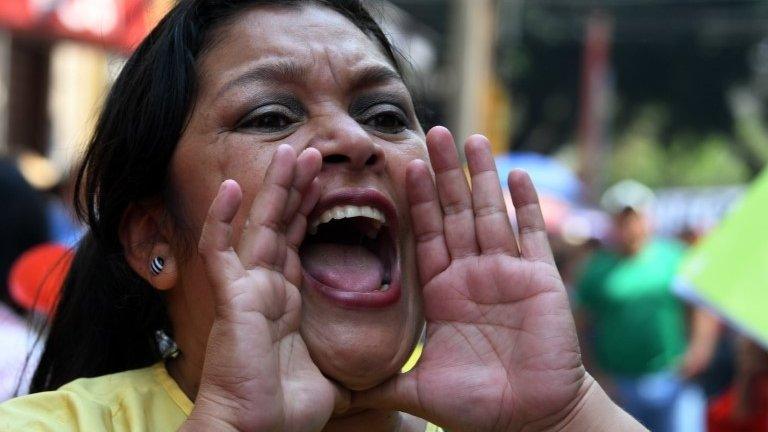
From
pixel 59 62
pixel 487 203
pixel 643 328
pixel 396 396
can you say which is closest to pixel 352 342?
pixel 396 396

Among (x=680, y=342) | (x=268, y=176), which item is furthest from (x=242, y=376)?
(x=680, y=342)

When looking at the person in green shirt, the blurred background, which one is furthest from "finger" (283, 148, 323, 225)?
the person in green shirt

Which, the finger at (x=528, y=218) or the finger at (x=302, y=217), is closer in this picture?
the finger at (x=302, y=217)

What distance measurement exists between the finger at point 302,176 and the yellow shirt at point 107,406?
1.62ft

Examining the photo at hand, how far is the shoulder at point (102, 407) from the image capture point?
2.04 m

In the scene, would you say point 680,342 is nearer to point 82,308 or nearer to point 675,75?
point 82,308

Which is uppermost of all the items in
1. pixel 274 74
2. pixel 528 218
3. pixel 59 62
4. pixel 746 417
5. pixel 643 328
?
pixel 274 74

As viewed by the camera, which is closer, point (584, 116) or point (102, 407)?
point (102, 407)

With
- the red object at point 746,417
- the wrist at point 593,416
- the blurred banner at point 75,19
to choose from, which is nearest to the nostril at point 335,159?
the wrist at point 593,416

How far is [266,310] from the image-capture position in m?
1.92

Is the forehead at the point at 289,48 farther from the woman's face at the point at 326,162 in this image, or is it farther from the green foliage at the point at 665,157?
the green foliage at the point at 665,157

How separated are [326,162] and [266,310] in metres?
0.35

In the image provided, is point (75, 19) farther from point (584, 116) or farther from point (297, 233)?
point (584, 116)

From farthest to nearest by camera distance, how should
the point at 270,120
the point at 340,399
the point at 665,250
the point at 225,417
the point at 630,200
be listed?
the point at 630,200 < the point at 665,250 < the point at 270,120 < the point at 340,399 < the point at 225,417
